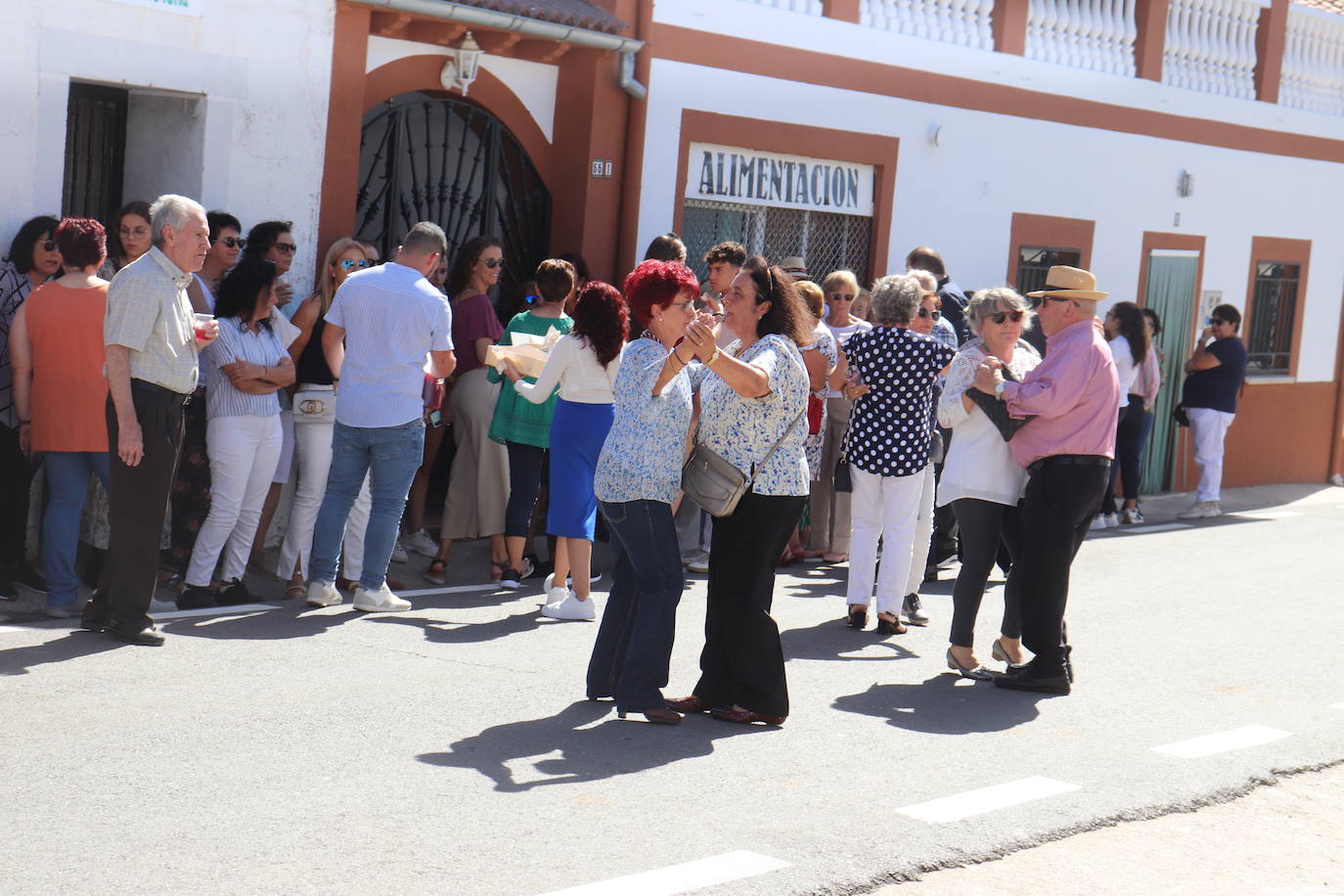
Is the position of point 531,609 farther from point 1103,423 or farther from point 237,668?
point 1103,423

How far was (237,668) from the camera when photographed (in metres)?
6.95

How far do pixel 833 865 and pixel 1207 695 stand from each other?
3416 mm

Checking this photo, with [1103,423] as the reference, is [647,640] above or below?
below

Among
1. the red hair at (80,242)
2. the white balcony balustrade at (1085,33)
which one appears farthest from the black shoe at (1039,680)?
the white balcony balustrade at (1085,33)

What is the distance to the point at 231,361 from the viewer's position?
8141mm

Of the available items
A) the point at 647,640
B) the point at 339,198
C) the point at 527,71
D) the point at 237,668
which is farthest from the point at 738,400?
the point at 527,71

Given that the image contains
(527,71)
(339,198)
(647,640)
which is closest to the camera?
(647,640)

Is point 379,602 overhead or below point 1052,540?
below

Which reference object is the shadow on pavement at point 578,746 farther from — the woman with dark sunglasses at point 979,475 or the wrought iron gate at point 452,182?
the wrought iron gate at point 452,182

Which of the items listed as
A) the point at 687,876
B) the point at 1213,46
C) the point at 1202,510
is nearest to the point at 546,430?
the point at 687,876

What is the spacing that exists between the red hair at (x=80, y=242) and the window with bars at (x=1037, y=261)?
9599 millimetres

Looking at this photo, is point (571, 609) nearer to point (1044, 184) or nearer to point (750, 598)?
point (750, 598)

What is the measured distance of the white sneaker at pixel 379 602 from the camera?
8.42 m

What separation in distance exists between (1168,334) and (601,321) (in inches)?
411
